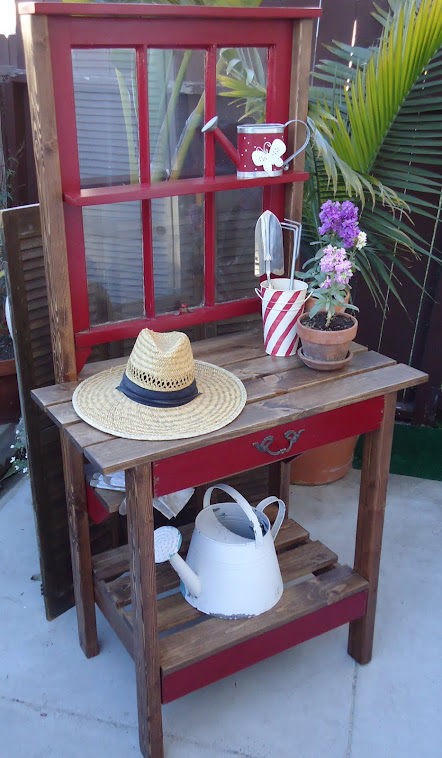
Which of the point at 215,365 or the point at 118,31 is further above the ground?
the point at 118,31

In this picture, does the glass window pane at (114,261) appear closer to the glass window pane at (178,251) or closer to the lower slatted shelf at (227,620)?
the glass window pane at (178,251)

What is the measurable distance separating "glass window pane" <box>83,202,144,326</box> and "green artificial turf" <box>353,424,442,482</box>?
1764 mm

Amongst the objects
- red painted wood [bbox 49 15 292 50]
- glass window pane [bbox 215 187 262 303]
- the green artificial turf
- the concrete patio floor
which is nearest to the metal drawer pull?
glass window pane [bbox 215 187 262 303]

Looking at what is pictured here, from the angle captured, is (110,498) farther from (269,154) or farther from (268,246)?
(269,154)

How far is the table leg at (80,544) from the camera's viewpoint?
6.57 ft

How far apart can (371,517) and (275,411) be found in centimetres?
58

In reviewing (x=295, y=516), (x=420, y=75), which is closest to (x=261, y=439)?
(x=295, y=516)

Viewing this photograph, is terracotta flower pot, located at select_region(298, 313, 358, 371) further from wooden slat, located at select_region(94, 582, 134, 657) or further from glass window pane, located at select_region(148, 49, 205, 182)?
wooden slat, located at select_region(94, 582, 134, 657)

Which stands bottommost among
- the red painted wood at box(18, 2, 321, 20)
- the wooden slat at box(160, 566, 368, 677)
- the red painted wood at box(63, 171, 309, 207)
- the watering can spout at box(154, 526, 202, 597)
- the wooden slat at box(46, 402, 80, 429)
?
the wooden slat at box(160, 566, 368, 677)

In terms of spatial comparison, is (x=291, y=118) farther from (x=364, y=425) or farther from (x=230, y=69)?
(x=364, y=425)

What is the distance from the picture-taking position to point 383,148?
102 inches

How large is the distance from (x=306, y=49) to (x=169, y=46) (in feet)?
1.37

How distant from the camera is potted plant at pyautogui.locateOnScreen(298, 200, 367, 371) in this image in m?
1.85

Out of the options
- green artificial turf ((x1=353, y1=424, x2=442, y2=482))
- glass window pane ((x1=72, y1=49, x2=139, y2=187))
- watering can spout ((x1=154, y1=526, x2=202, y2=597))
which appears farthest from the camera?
green artificial turf ((x1=353, y1=424, x2=442, y2=482))
